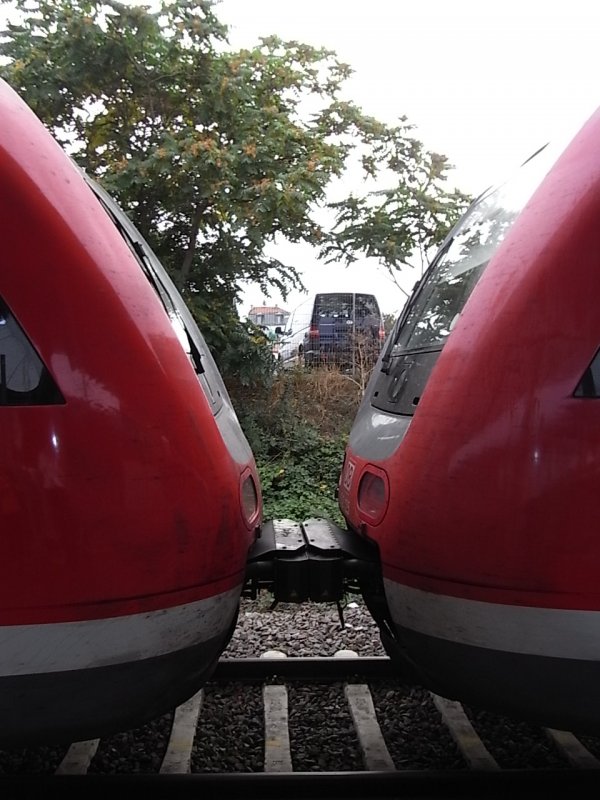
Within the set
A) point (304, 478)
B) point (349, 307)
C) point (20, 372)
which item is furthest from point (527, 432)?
point (349, 307)

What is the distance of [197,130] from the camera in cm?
Answer: 739

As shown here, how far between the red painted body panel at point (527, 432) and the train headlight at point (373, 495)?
0.24 m

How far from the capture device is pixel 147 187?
7.52 metres

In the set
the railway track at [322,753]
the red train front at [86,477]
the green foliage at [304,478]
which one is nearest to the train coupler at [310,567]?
the red train front at [86,477]

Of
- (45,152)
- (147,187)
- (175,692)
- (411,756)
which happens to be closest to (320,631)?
(411,756)

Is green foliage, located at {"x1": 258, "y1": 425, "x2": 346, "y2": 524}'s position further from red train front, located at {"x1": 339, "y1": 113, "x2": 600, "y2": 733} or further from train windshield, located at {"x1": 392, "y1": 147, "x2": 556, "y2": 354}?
red train front, located at {"x1": 339, "y1": 113, "x2": 600, "y2": 733}

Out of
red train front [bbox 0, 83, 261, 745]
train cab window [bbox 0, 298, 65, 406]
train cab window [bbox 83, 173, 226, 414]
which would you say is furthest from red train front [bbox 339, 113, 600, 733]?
train cab window [bbox 0, 298, 65, 406]

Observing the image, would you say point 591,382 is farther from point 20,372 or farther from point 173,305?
point 173,305

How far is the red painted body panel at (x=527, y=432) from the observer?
160 centimetres

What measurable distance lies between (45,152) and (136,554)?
45.7 inches

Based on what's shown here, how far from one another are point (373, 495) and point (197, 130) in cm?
647

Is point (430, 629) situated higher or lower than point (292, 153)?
lower

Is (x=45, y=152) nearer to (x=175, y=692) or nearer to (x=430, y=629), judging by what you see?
(x=175, y=692)

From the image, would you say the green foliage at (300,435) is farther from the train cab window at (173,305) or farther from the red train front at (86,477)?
the red train front at (86,477)
